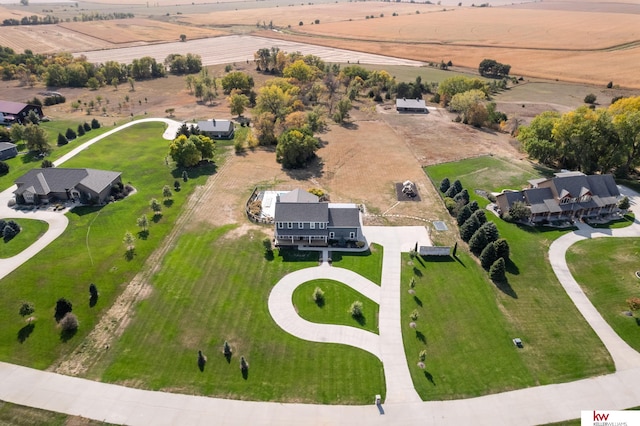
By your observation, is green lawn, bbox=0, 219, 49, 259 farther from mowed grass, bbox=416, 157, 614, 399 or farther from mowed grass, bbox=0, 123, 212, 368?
mowed grass, bbox=416, 157, 614, 399

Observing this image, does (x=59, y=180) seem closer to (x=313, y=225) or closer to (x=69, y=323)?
(x=69, y=323)

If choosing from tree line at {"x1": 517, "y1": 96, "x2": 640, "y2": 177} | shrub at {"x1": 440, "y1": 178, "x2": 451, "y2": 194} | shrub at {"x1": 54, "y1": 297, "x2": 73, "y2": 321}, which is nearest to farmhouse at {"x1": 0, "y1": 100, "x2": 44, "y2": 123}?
shrub at {"x1": 54, "y1": 297, "x2": 73, "y2": 321}

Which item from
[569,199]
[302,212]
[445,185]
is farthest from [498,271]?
[302,212]

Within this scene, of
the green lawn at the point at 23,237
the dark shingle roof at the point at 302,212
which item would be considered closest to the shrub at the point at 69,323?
the green lawn at the point at 23,237

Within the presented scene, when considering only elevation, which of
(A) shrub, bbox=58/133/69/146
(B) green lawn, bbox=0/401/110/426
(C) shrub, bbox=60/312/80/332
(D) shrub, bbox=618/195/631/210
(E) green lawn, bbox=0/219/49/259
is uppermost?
(D) shrub, bbox=618/195/631/210

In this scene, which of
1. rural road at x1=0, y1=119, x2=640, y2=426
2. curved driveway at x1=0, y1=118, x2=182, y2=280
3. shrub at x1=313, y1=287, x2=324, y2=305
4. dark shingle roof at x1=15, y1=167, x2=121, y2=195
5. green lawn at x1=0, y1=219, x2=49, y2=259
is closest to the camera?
rural road at x1=0, y1=119, x2=640, y2=426

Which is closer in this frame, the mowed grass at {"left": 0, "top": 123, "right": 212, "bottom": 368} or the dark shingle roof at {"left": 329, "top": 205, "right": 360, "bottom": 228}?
the mowed grass at {"left": 0, "top": 123, "right": 212, "bottom": 368}

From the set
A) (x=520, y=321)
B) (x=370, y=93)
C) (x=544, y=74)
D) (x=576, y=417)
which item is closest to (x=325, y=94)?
(x=370, y=93)
